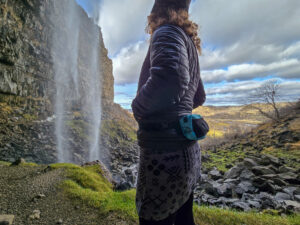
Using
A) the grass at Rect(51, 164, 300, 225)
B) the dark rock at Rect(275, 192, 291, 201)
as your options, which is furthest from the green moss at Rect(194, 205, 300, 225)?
the dark rock at Rect(275, 192, 291, 201)

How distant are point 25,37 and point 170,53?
4091 cm

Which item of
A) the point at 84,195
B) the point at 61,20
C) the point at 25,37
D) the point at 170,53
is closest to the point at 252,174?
the point at 84,195

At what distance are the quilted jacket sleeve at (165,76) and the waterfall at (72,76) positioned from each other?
23050 millimetres

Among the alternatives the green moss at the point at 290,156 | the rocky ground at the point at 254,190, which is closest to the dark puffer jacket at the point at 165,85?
the rocky ground at the point at 254,190

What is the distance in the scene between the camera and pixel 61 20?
1713 inches

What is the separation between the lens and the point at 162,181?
113 cm

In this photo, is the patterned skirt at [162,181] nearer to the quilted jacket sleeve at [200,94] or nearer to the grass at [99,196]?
the quilted jacket sleeve at [200,94]

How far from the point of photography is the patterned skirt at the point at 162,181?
44.4 inches

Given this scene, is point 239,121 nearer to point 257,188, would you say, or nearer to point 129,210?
point 257,188

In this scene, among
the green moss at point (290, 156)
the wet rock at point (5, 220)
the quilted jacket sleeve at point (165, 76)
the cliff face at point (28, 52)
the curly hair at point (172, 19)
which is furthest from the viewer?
the cliff face at point (28, 52)

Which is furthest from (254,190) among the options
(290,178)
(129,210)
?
(129,210)

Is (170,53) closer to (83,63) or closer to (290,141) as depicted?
(290,141)

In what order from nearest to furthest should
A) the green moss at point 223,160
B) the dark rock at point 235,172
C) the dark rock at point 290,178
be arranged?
the dark rock at point 290,178 < the dark rock at point 235,172 < the green moss at point 223,160

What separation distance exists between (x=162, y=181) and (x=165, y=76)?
76 cm
